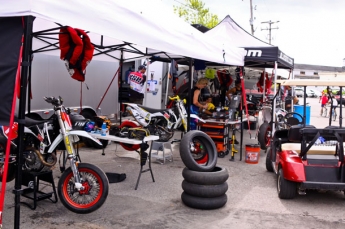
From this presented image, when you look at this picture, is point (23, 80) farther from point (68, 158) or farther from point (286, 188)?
point (286, 188)

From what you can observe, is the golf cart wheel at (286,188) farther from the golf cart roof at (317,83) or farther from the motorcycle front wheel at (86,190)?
→ the motorcycle front wheel at (86,190)

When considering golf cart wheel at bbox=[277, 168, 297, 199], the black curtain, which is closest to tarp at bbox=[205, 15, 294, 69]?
golf cart wheel at bbox=[277, 168, 297, 199]

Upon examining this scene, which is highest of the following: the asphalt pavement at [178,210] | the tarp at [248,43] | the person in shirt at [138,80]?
the tarp at [248,43]

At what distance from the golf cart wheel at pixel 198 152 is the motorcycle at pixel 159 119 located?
4.98ft

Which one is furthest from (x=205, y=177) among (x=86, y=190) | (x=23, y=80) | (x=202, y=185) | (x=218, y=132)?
(x=218, y=132)

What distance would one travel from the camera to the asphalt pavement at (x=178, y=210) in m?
4.69

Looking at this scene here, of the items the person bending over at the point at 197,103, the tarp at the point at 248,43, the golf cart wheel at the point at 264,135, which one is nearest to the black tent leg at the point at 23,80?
the tarp at the point at 248,43

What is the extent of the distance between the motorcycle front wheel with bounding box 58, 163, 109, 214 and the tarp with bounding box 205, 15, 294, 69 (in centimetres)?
416

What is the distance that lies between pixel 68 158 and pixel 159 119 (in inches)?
161

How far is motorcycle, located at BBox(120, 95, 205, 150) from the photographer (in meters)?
8.44

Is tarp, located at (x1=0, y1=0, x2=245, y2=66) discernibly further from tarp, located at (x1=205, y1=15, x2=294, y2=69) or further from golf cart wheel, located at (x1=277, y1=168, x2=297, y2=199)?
golf cart wheel, located at (x1=277, y1=168, x2=297, y2=199)

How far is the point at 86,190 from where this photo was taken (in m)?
4.59

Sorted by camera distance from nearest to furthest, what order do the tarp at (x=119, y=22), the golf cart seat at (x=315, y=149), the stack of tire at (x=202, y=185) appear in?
the tarp at (x=119, y=22) → the stack of tire at (x=202, y=185) → the golf cart seat at (x=315, y=149)

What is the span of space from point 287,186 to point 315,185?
1.55ft
